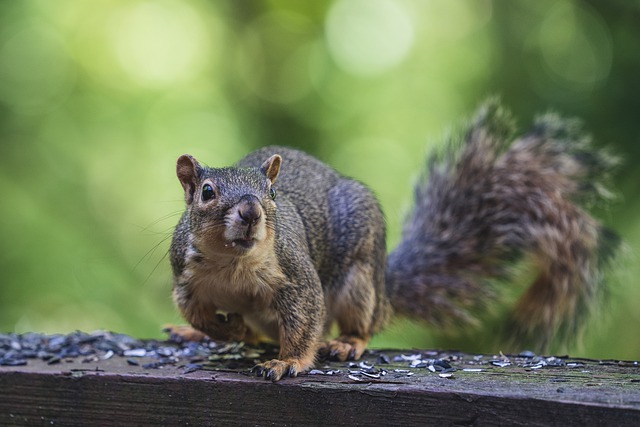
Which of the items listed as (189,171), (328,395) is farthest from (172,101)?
(328,395)

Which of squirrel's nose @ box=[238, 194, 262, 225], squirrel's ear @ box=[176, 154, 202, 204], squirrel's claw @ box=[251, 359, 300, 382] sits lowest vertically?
squirrel's claw @ box=[251, 359, 300, 382]

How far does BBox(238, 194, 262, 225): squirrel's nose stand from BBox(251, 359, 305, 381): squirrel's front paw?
0.44m

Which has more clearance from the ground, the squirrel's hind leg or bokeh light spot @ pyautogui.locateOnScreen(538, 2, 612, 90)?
bokeh light spot @ pyautogui.locateOnScreen(538, 2, 612, 90)

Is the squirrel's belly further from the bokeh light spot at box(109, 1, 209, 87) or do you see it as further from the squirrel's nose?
the bokeh light spot at box(109, 1, 209, 87)

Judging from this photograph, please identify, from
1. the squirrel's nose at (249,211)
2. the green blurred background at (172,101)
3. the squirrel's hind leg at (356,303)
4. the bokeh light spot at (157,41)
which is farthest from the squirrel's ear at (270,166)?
the bokeh light spot at (157,41)

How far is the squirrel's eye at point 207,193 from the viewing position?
2.31 metres

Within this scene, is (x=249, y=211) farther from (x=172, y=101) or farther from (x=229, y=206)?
(x=172, y=101)

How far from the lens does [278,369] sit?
223 cm

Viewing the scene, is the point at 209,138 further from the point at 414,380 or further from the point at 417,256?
the point at 414,380

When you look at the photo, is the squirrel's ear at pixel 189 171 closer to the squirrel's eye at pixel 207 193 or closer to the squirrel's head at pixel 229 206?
the squirrel's head at pixel 229 206

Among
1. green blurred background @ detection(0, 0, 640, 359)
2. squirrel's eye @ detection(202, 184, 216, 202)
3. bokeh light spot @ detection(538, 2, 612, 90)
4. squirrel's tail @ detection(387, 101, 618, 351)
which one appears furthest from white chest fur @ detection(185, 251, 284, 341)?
bokeh light spot @ detection(538, 2, 612, 90)

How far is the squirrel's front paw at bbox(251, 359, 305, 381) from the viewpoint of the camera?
2209mm

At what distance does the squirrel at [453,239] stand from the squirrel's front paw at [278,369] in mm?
268

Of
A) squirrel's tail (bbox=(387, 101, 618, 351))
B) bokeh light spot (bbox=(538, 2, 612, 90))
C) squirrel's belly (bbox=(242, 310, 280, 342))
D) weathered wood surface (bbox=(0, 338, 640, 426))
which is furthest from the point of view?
bokeh light spot (bbox=(538, 2, 612, 90))
